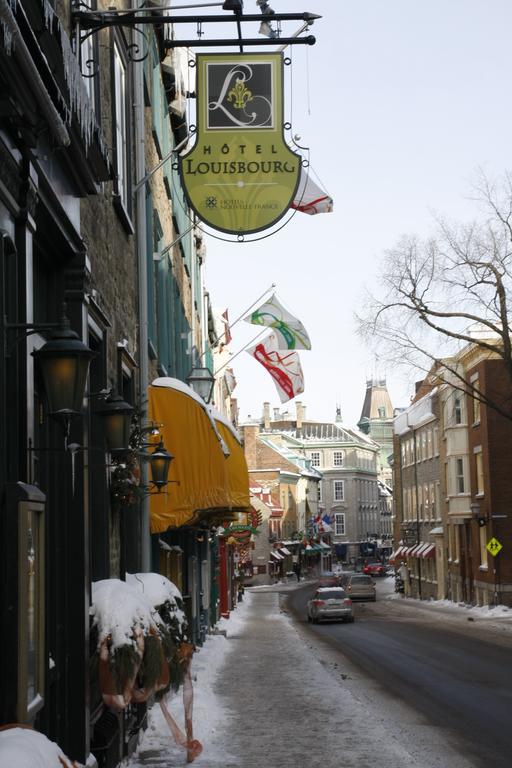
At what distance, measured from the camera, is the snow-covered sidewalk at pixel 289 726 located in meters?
10.6

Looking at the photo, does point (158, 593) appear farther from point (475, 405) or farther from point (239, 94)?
point (475, 405)

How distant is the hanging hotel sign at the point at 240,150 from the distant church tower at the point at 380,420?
535 ft

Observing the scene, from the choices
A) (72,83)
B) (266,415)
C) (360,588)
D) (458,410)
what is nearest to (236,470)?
(72,83)

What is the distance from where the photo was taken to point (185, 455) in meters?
13.5

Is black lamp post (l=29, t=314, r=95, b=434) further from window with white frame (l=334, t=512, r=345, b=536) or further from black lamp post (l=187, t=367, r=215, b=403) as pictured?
window with white frame (l=334, t=512, r=345, b=536)

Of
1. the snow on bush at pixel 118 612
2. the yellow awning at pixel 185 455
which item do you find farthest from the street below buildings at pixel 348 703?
the snow on bush at pixel 118 612

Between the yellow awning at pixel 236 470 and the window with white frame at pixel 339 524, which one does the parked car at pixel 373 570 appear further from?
the yellow awning at pixel 236 470

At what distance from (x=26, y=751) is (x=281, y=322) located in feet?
64.4

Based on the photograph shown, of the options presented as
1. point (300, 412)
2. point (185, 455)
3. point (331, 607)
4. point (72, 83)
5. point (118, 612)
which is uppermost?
point (300, 412)

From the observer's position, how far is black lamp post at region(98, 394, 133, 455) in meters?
9.12

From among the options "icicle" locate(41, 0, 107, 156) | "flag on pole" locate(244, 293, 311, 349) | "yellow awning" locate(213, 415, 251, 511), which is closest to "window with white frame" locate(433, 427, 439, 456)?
"flag on pole" locate(244, 293, 311, 349)

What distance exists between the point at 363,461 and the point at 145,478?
125393 mm

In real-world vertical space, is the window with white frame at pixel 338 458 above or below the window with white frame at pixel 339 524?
above

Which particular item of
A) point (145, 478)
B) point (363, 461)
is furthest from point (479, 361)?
point (363, 461)
